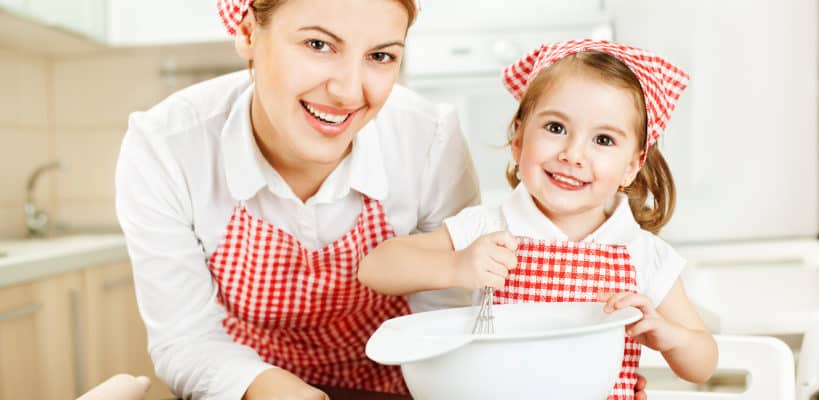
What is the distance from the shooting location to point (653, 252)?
98cm

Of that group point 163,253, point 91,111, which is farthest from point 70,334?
point 163,253

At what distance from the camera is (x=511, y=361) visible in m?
0.56

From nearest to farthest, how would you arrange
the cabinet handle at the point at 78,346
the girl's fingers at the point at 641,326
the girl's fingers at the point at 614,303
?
1. the girl's fingers at the point at 614,303
2. the girl's fingers at the point at 641,326
3. the cabinet handle at the point at 78,346

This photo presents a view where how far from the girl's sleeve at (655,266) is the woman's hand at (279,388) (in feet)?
1.42

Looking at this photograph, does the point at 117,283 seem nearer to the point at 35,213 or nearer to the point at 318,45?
the point at 35,213

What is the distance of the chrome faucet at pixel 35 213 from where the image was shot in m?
2.60

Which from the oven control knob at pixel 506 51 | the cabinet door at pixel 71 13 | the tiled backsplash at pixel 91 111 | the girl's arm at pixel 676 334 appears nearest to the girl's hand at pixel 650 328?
the girl's arm at pixel 676 334

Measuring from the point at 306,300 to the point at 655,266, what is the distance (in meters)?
0.52

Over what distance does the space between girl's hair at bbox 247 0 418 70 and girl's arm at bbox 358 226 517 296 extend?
0.97 feet

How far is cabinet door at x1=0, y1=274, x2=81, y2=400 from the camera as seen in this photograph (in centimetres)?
189

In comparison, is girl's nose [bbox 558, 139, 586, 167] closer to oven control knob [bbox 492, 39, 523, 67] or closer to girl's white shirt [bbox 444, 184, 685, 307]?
girl's white shirt [bbox 444, 184, 685, 307]

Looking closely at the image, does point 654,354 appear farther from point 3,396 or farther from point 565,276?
point 3,396

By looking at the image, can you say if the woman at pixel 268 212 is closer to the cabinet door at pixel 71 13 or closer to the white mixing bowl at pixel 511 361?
the white mixing bowl at pixel 511 361

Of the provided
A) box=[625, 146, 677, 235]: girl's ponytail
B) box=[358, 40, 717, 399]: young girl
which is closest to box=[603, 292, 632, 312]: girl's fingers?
box=[358, 40, 717, 399]: young girl
